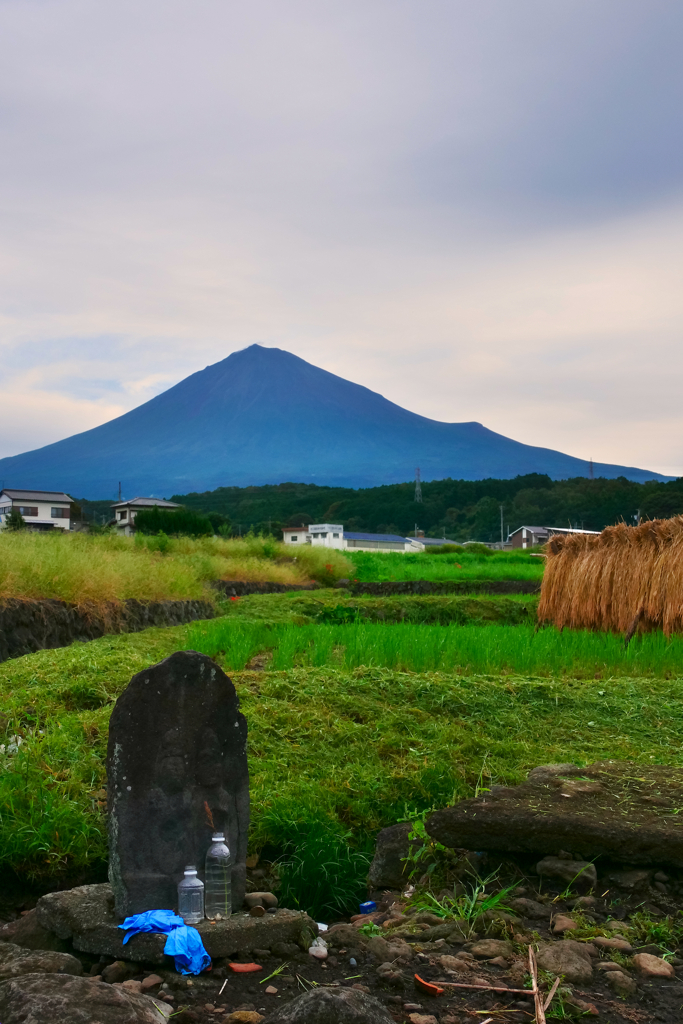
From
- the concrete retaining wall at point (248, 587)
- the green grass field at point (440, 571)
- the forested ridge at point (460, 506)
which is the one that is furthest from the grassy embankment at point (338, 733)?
the forested ridge at point (460, 506)

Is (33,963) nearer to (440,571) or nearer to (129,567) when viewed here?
(129,567)

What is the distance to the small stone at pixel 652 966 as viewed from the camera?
3.26 m

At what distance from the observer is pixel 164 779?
12.4ft

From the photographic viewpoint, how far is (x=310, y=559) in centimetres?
2661

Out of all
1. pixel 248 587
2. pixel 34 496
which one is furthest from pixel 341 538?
pixel 248 587

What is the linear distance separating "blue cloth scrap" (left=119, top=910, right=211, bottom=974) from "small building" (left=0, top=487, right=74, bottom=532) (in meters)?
62.7

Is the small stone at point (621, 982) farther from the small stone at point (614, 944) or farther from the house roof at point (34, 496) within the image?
the house roof at point (34, 496)

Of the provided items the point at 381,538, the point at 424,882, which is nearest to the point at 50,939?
the point at 424,882

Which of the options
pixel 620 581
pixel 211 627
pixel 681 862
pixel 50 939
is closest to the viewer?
pixel 50 939

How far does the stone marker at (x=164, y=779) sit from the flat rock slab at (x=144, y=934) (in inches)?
5.4

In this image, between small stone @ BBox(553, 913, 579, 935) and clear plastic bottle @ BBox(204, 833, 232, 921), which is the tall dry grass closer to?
clear plastic bottle @ BBox(204, 833, 232, 921)

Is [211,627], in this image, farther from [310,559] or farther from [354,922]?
[310,559]

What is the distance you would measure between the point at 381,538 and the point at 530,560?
38607 mm

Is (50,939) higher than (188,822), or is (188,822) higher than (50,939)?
(188,822)
